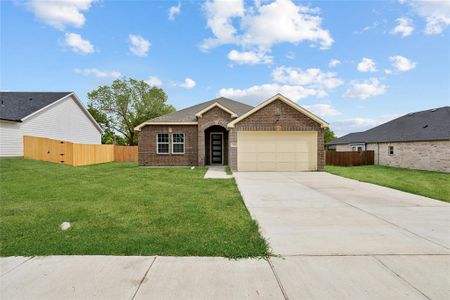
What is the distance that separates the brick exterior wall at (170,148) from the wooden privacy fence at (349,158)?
546 inches

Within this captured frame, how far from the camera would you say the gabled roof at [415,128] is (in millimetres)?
19234

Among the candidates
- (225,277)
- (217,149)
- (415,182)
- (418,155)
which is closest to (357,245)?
(225,277)

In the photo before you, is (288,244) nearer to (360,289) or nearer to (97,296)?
(360,289)

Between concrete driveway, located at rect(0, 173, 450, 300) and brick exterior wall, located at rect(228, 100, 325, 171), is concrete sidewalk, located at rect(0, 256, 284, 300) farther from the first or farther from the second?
brick exterior wall, located at rect(228, 100, 325, 171)

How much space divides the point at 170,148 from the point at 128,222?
1308cm

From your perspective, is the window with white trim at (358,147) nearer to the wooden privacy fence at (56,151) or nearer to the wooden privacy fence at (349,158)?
the wooden privacy fence at (349,158)

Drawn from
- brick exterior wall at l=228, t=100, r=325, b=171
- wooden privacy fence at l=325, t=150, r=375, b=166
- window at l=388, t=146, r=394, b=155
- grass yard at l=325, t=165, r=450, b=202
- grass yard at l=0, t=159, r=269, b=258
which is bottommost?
grass yard at l=325, t=165, r=450, b=202

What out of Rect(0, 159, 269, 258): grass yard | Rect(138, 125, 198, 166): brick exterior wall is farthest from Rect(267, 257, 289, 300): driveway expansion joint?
Rect(138, 125, 198, 166): brick exterior wall

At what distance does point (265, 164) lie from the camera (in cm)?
1523

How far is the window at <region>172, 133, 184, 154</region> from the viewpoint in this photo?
18.0 metres

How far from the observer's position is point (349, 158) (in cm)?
2348

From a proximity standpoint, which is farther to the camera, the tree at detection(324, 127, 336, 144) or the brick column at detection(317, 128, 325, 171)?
the tree at detection(324, 127, 336, 144)

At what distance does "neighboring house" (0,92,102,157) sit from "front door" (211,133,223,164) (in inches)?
583

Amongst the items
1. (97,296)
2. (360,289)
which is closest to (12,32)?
(97,296)
